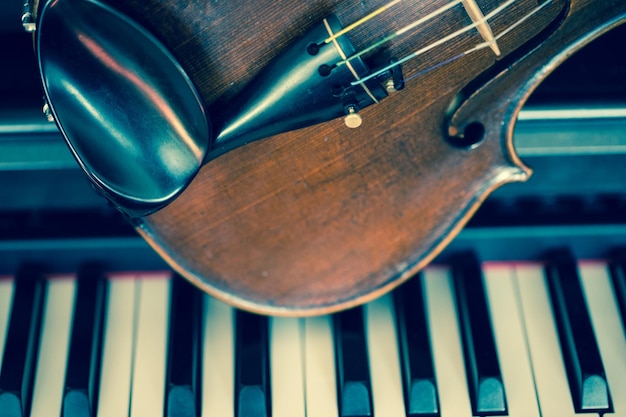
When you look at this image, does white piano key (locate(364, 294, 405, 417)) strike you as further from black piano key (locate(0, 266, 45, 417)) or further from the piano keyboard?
black piano key (locate(0, 266, 45, 417))

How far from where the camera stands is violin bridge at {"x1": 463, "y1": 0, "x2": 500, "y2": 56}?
2.70 ft

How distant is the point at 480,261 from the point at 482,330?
128 millimetres

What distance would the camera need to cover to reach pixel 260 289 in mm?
1003

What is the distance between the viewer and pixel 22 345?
3.35 feet

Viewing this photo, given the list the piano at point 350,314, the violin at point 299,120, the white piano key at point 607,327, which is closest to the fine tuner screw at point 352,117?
the violin at point 299,120

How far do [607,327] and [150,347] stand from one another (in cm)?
75

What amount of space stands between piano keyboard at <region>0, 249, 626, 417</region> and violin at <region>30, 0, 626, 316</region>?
0.31 ft

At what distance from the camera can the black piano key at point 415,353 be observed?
1001 mm

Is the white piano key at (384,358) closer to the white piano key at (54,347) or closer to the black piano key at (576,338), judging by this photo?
the black piano key at (576,338)

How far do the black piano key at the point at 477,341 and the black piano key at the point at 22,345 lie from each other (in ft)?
2.24

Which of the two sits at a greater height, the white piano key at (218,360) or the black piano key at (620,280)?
the black piano key at (620,280)

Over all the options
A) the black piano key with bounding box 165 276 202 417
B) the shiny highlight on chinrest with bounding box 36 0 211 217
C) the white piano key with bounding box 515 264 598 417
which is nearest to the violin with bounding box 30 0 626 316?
the shiny highlight on chinrest with bounding box 36 0 211 217

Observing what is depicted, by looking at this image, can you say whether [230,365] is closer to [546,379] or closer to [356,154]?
[356,154]

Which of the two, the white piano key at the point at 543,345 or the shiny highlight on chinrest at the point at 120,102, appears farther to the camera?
the white piano key at the point at 543,345
